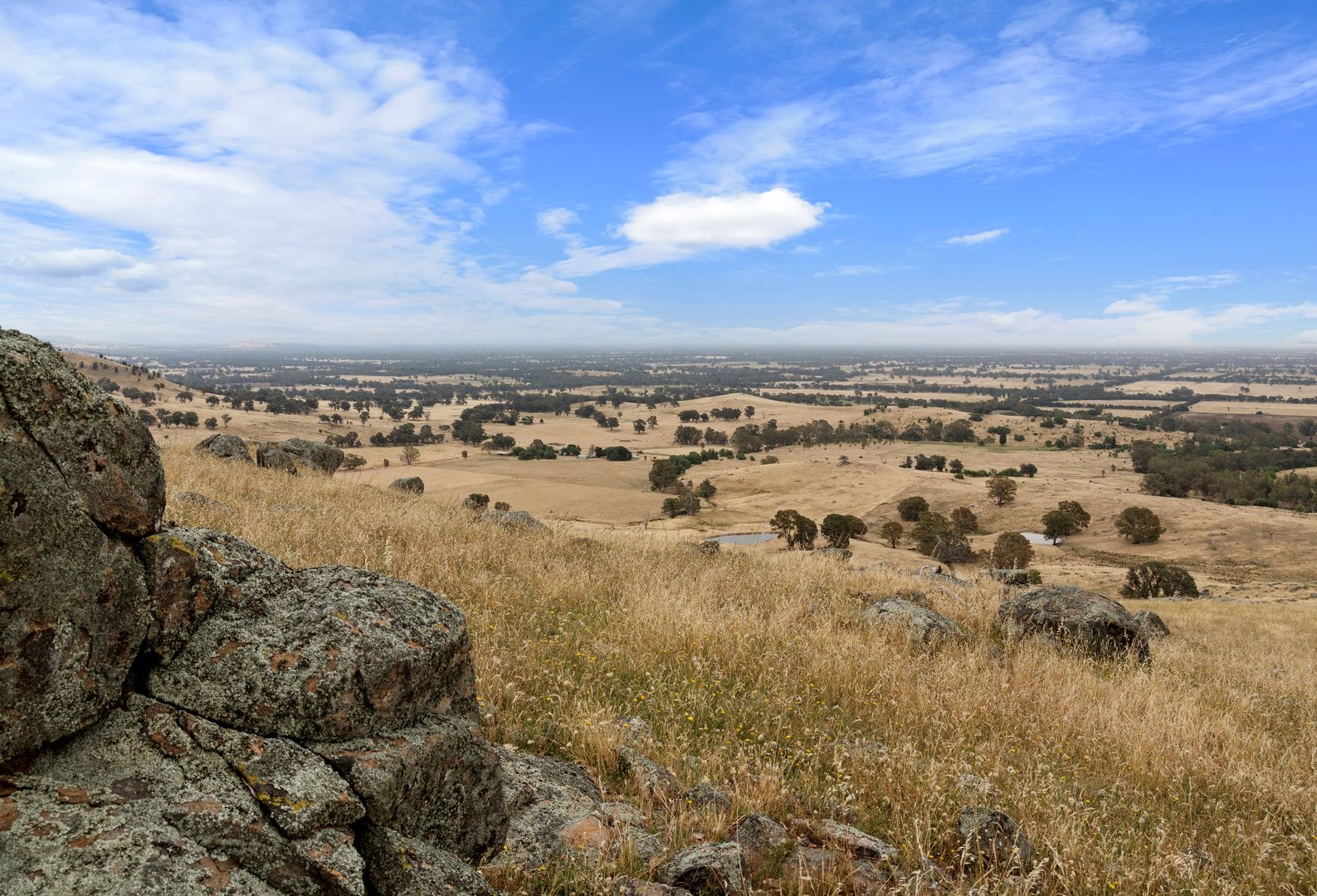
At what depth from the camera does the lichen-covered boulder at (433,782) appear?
8.31 ft

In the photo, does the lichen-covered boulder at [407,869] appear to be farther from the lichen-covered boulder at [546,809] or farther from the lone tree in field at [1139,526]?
the lone tree in field at [1139,526]

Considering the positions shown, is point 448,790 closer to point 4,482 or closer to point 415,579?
point 4,482

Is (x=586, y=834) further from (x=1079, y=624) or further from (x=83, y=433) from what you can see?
(x=1079, y=624)

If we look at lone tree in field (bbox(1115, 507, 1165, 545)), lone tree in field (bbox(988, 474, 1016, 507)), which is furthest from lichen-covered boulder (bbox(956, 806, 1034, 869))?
lone tree in field (bbox(988, 474, 1016, 507))

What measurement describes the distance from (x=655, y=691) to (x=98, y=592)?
166 inches

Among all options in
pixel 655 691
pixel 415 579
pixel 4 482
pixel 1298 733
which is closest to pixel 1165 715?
pixel 1298 733

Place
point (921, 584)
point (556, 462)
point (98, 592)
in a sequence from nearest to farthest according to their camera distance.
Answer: point (98, 592), point (921, 584), point (556, 462)

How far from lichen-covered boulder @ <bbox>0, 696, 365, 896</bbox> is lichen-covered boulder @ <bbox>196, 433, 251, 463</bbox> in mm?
19722

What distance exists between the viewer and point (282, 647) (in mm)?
2691

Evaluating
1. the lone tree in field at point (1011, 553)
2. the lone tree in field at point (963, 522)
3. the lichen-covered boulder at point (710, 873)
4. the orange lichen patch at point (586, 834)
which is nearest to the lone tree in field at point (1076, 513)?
the lone tree in field at point (963, 522)

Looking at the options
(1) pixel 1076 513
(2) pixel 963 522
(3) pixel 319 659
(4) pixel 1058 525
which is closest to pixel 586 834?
(3) pixel 319 659

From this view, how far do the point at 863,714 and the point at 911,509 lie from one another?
7409cm

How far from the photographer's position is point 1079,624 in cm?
997

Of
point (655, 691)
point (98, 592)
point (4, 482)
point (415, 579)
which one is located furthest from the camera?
point (415, 579)
